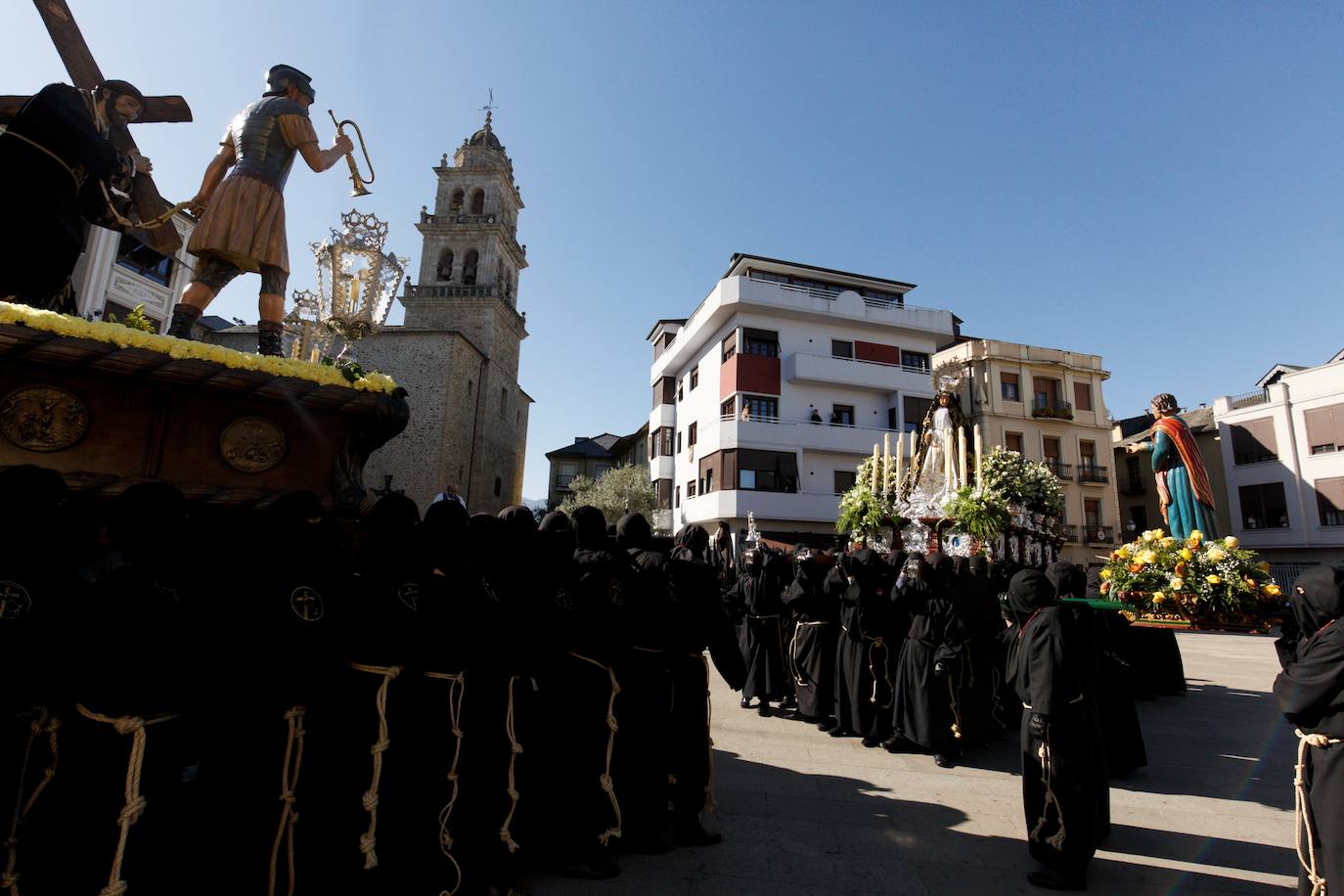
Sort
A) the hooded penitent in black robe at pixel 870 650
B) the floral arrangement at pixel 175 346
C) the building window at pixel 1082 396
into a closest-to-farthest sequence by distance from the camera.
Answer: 1. the floral arrangement at pixel 175 346
2. the hooded penitent in black robe at pixel 870 650
3. the building window at pixel 1082 396

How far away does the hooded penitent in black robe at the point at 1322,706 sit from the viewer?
9.68 feet

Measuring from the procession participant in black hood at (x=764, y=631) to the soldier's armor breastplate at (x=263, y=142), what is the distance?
7087 millimetres

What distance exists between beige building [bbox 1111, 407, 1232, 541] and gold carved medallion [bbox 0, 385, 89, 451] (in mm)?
38529

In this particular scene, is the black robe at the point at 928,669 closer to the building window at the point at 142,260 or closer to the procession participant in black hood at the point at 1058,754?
the procession participant in black hood at the point at 1058,754

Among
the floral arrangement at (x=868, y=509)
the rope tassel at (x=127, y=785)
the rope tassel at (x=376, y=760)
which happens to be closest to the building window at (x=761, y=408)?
the floral arrangement at (x=868, y=509)

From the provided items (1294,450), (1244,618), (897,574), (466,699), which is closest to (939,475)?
(897,574)

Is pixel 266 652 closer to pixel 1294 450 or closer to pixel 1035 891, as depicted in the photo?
pixel 1035 891

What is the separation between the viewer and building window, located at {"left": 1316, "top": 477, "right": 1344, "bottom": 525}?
88.6 ft

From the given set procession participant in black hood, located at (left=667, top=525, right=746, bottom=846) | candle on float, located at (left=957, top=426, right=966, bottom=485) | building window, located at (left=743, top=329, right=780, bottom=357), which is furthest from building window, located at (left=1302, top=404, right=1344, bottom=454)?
procession participant in black hood, located at (left=667, top=525, right=746, bottom=846)

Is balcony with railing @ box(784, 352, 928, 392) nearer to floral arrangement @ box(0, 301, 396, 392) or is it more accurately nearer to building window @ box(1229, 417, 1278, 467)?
building window @ box(1229, 417, 1278, 467)

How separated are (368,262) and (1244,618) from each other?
788cm

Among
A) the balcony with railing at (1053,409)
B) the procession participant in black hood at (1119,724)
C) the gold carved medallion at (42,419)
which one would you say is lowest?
the procession participant in black hood at (1119,724)

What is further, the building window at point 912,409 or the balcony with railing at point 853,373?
the building window at point 912,409

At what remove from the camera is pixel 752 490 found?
89.8 ft
